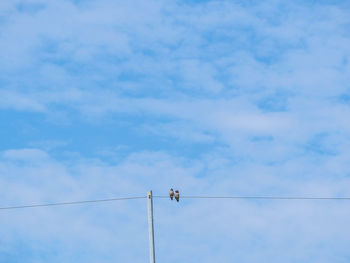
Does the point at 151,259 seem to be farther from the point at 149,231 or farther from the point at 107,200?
the point at 107,200

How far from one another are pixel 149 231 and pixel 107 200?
383cm

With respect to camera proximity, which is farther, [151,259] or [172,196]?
[172,196]

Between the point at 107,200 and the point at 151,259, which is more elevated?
the point at 107,200

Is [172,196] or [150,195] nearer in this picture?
[150,195]

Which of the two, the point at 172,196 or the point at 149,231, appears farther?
the point at 172,196

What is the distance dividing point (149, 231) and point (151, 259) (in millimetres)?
1451

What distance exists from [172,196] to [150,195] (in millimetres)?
3187

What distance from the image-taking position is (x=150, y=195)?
138 ft

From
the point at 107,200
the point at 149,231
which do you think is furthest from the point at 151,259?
the point at 107,200

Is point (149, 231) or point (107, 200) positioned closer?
point (149, 231)

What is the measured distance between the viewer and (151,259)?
1624 inches

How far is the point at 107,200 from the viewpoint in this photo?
146 ft

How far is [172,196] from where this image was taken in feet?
148

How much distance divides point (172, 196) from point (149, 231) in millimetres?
3879
